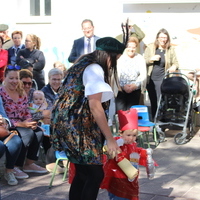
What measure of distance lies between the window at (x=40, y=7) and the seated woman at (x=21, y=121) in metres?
6.20

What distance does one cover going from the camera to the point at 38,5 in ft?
41.9

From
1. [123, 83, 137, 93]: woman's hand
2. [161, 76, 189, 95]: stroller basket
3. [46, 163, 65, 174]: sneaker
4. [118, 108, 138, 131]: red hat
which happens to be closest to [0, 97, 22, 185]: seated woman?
[46, 163, 65, 174]: sneaker

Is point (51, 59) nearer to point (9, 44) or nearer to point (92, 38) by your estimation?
point (9, 44)

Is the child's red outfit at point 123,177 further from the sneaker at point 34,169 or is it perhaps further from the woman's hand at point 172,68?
the woman's hand at point 172,68

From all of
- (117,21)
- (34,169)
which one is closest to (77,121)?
(34,169)

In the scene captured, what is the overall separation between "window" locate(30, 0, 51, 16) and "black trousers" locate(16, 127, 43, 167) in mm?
6482

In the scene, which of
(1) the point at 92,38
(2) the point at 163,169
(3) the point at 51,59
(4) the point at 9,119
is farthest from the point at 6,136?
(3) the point at 51,59

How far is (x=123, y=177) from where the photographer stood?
475 cm

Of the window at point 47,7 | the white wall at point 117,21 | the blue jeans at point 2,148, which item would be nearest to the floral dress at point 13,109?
the blue jeans at point 2,148

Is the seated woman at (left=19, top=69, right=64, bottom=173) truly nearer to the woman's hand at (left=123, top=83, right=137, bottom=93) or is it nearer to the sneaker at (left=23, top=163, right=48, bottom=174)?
the sneaker at (left=23, top=163, right=48, bottom=174)

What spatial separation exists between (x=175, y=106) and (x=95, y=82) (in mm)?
5260

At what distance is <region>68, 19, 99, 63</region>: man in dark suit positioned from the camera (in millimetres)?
8945

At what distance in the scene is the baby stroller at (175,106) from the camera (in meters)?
8.66

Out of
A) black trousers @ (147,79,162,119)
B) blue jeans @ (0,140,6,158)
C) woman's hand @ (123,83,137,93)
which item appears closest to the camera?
blue jeans @ (0,140,6,158)
